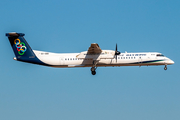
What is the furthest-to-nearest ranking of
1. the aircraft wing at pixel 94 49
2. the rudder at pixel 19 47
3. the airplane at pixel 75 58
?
the rudder at pixel 19 47, the airplane at pixel 75 58, the aircraft wing at pixel 94 49

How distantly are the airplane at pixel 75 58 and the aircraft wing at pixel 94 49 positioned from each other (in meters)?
0.22

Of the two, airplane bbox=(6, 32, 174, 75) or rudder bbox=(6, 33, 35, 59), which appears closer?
airplane bbox=(6, 32, 174, 75)

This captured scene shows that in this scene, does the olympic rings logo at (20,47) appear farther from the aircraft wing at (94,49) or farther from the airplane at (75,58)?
the aircraft wing at (94,49)

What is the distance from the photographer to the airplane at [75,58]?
3769 centimetres

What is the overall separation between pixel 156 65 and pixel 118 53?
5.23 meters

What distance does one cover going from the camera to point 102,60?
37.7 meters

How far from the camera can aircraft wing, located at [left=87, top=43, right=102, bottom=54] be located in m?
35.5

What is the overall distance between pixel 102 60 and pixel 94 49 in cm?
206

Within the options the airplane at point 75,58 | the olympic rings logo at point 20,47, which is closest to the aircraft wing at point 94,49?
the airplane at point 75,58

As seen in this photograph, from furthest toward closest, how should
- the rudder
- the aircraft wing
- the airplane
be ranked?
the rudder
the airplane
the aircraft wing

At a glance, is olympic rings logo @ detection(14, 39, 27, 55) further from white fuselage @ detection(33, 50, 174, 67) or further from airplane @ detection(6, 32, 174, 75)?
white fuselage @ detection(33, 50, 174, 67)

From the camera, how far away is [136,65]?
38656mm

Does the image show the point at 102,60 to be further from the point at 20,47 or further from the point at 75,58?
the point at 20,47

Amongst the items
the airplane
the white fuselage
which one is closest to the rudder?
the airplane
